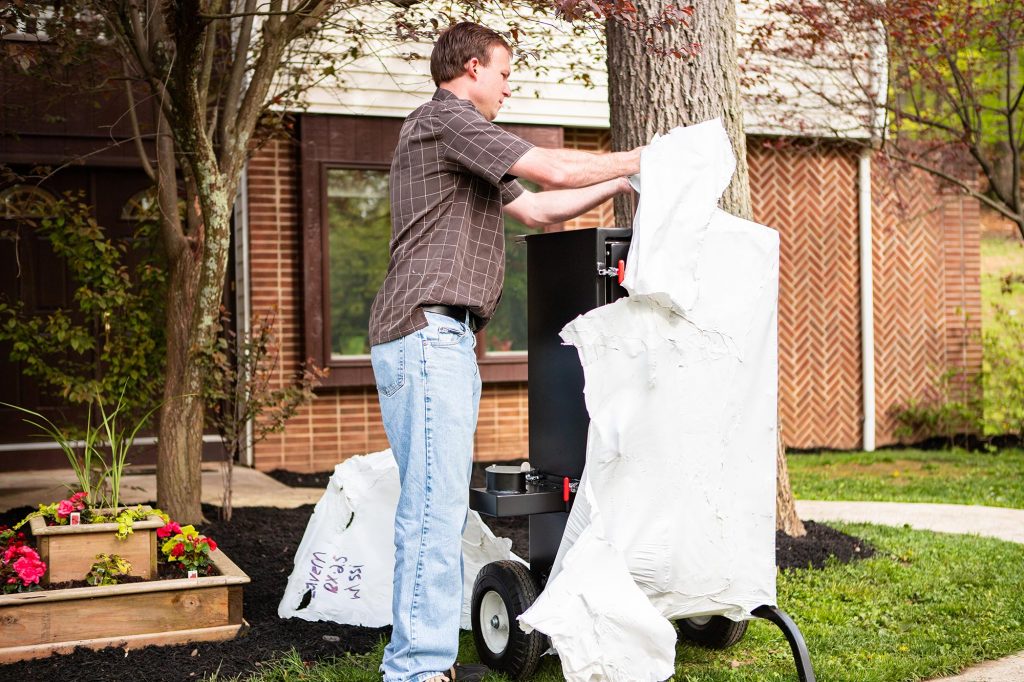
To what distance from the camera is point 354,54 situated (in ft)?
21.1

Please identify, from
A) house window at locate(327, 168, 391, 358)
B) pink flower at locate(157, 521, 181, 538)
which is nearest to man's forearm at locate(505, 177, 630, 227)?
pink flower at locate(157, 521, 181, 538)

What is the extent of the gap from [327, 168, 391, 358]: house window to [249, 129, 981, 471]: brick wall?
1368 mm

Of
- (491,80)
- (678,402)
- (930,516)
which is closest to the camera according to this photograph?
(678,402)

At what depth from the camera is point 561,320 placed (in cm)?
368

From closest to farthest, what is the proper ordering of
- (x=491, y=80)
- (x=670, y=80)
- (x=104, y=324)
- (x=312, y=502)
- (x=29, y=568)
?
(x=491, y=80), (x=29, y=568), (x=670, y=80), (x=104, y=324), (x=312, y=502)

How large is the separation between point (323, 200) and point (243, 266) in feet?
2.83

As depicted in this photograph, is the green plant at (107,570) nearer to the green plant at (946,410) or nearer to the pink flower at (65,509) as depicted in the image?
the pink flower at (65,509)

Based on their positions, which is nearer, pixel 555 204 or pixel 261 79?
pixel 555 204

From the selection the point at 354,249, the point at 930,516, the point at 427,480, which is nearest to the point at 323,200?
the point at 354,249

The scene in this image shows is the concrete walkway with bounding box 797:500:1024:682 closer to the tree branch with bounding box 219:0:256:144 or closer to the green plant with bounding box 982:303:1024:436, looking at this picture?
the green plant with bounding box 982:303:1024:436

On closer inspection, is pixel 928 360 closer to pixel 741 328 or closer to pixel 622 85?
pixel 622 85

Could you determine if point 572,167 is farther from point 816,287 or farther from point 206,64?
point 816,287

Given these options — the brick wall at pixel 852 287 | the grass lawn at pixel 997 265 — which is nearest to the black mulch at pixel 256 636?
the brick wall at pixel 852 287

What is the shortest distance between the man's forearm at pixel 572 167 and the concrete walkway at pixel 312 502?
397 centimetres
